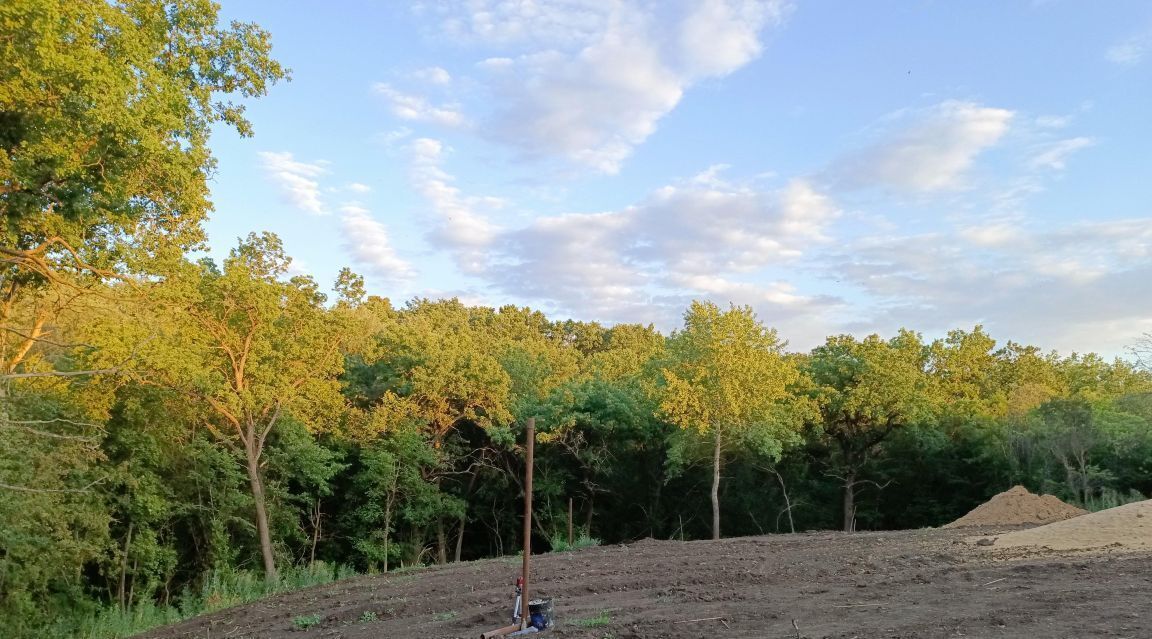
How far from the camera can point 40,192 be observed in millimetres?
9250

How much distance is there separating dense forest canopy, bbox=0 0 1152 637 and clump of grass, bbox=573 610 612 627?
6.75m

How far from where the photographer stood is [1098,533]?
12.8 metres

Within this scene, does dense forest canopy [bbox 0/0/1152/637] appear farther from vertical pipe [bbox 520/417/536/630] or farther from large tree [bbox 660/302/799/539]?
vertical pipe [bbox 520/417/536/630]

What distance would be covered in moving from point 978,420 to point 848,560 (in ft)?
60.7

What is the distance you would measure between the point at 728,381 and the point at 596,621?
56.4 feet

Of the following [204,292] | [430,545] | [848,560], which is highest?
[204,292]

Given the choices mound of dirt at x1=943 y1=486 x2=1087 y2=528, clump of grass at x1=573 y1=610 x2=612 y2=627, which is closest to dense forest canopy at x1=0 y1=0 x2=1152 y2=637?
mound of dirt at x1=943 y1=486 x2=1087 y2=528

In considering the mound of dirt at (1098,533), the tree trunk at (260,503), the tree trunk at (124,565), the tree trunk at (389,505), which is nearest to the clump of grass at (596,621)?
the mound of dirt at (1098,533)

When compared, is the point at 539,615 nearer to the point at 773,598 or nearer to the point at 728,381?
the point at 773,598

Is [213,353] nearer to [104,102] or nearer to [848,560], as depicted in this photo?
[104,102]

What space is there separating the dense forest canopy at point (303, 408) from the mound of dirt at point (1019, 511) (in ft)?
8.01

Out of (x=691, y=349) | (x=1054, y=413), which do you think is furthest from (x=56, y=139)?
(x=1054, y=413)

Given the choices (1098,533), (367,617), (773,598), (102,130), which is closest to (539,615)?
(773,598)

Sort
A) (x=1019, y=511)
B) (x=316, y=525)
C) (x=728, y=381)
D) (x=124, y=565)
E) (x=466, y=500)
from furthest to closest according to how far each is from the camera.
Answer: (x=466, y=500), (x=316, y=525), (x=728, y=381), (x=124, y=565), (x=1019, y=511)
